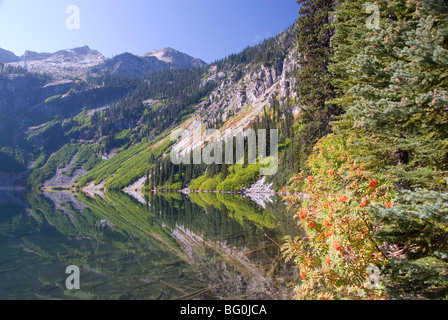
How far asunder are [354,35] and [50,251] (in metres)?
23.9

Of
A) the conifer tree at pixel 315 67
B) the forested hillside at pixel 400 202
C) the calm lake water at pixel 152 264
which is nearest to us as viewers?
the forested hillside at pixel 400 202

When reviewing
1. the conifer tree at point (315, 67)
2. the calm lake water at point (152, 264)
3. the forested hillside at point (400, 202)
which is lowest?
the calm lake water at point (152, 264)

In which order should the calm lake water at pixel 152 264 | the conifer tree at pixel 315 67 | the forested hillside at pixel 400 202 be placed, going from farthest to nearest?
the conifer tree at pixel 315 67
the calm lake water at pixel 152 264
the forested hillside at pixel 400 202

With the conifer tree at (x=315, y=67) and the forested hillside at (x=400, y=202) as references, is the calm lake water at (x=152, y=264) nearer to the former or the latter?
the forested hillside at (x=400, y=202)

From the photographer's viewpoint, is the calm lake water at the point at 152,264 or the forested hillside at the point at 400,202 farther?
the calm lake water at the point at 152,264

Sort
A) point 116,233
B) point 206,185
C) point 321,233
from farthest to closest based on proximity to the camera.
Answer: point 206,185 < point 116,233 < point 321,233

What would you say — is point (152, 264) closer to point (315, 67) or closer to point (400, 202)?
point (400, 202)

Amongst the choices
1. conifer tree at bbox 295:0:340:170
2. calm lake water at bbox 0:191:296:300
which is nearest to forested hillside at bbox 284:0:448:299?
calm lake water at bbox 0:191:296:300

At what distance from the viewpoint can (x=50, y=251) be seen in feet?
65.2

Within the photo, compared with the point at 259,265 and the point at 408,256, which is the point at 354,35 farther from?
the point at 259,265

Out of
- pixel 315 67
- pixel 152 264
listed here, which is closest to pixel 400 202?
pixel 152 264

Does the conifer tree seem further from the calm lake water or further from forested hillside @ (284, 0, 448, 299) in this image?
forested hillside @ (284, 0, 448, 299)

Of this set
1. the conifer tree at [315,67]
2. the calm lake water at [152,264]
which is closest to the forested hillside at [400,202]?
the calm lake water at [152,264]
